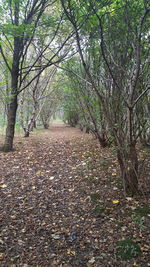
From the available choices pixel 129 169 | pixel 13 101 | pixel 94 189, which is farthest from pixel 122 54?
pixel 13 101

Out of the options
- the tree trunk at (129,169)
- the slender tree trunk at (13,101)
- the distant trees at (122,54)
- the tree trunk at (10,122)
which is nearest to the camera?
the distant trees at (122,54)

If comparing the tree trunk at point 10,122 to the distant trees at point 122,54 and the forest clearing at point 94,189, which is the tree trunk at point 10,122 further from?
the distant trees at point 122,54

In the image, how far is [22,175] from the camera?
4.25 m

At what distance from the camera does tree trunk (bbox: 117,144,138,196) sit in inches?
119

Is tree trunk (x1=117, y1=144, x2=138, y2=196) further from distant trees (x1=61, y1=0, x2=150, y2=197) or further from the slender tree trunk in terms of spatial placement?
the slender tree trunk

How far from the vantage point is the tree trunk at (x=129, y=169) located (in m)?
3.01

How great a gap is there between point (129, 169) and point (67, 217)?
1.33 meters

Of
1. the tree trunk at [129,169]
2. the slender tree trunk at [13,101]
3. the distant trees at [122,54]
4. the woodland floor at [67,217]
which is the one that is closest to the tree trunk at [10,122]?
the slender tree trunk at [13,101]

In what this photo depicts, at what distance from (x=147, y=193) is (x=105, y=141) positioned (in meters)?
3.47

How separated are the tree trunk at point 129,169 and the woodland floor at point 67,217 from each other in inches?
6.4

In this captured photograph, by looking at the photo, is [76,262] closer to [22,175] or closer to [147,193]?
[147,193]

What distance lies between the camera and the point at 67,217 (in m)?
2.75

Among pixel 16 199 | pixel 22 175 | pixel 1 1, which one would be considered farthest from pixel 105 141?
pixel 1 1

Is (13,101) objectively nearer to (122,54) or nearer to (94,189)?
(122,54)
